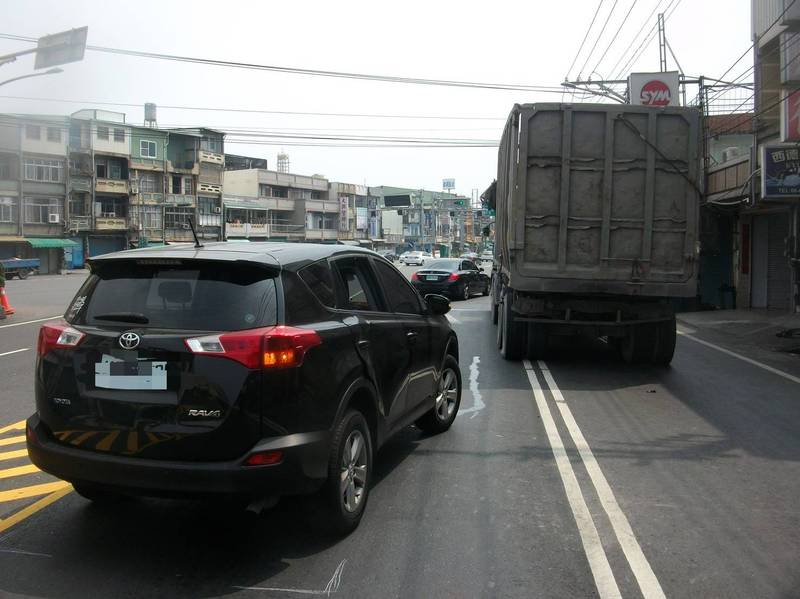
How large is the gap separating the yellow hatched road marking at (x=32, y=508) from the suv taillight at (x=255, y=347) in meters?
1.85

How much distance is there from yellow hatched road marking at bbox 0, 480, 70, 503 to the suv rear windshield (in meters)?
1.56

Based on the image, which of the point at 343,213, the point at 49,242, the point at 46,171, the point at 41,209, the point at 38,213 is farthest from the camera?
the point at 343,213

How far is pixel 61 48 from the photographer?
14898 mm

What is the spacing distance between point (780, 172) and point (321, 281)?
534 inches

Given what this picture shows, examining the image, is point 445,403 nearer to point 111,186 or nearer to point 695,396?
point 695,396

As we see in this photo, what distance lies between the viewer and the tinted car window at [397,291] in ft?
17.6

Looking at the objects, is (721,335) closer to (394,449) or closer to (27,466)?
(394,449)

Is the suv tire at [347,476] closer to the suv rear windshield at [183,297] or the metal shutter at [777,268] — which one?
the suv rear windshield at [183,297]

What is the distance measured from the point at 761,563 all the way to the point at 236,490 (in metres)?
2.84

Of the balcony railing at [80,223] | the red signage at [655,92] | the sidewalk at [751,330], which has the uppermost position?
the red signage at [655,92]

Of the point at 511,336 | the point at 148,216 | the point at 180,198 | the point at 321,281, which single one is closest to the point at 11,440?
the point at 321,281

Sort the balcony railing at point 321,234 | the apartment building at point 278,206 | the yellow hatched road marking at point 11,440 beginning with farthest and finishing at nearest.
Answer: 1. the balcony railing at point 321,234
2. the apartment building at point 278,206
3. the yellow hatched road marking at point 11,440

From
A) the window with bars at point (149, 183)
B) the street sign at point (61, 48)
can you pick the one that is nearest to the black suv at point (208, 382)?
the street sign at point (61, 48)

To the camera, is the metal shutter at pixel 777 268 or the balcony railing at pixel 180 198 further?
the balcony railing at pixel 180 198
